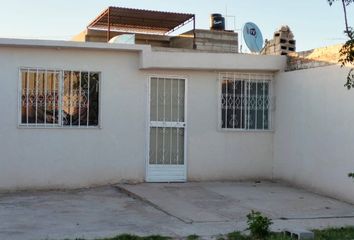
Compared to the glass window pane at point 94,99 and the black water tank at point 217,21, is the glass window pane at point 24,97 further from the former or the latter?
the black water tank at point 217,21

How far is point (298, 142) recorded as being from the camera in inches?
447

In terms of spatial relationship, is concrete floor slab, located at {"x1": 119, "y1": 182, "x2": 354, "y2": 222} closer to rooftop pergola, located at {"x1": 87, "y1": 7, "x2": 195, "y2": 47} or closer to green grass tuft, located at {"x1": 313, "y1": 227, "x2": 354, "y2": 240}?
green grass tuft, located at {"x1": 313, "y1": 227, "x2": 354, "y2": 240}

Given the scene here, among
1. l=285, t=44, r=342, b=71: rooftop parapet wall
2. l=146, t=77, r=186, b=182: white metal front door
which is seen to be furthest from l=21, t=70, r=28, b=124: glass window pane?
l=285, t=44, r=342, b=71: rooftop parapet wall

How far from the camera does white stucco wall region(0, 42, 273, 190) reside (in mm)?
10492

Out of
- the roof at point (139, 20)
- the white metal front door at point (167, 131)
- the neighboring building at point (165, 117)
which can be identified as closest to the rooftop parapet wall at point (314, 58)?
the neighboring building at point (165, 117)

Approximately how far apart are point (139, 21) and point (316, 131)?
712cm

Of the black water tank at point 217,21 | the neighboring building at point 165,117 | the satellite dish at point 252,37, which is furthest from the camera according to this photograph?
the black water tank at point 217,21

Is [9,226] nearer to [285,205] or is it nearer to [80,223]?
[80,223]

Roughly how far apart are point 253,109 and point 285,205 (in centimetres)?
338

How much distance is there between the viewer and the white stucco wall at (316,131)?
9867 millimetres

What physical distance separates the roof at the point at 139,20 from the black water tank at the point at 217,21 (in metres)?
1.79

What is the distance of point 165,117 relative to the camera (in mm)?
11633

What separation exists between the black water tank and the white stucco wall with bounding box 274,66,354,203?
6.31 meters

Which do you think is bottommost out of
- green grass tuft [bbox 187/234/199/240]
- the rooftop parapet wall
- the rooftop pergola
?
green grass tuft [bbox 187/234/199/240]
